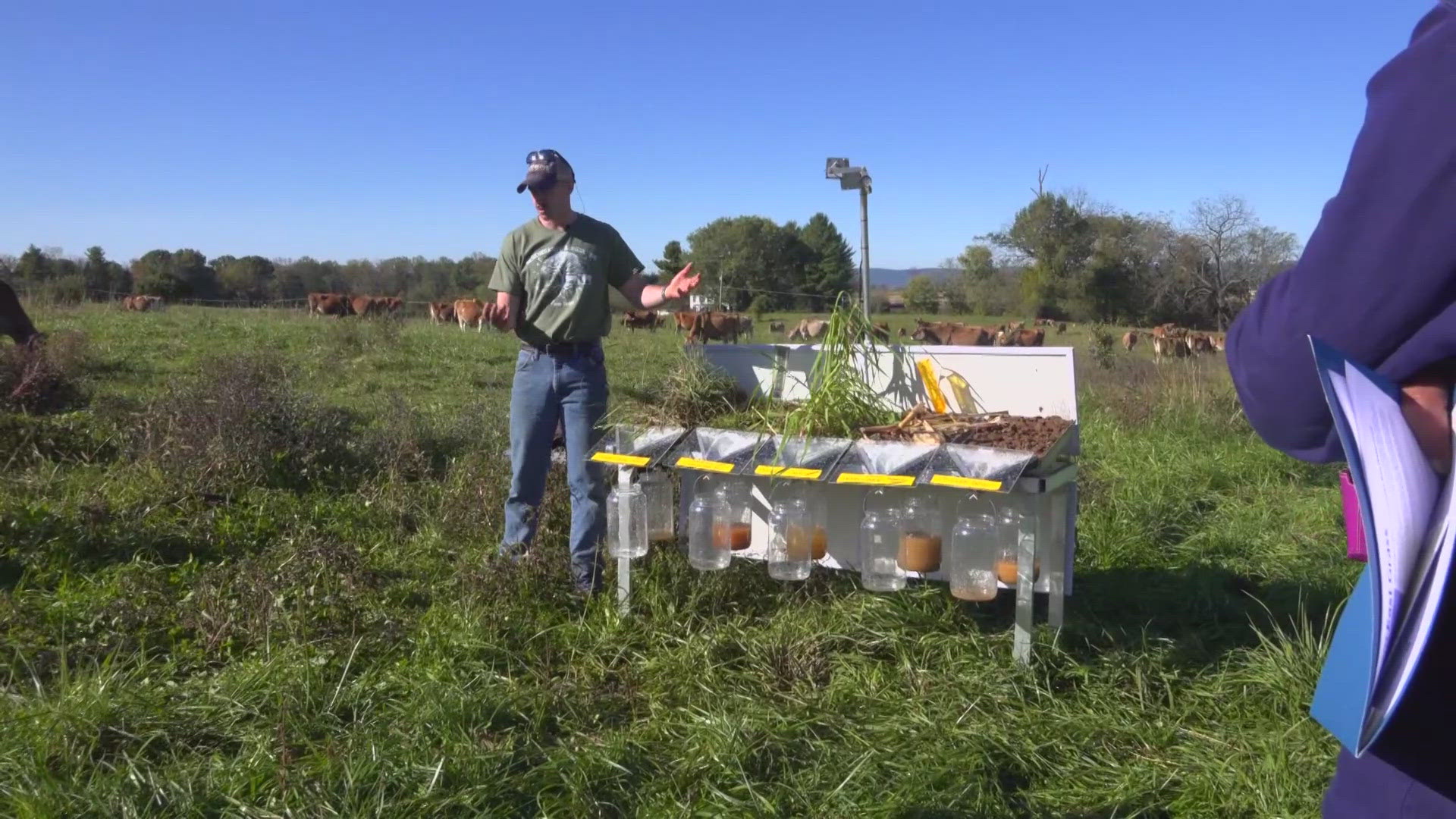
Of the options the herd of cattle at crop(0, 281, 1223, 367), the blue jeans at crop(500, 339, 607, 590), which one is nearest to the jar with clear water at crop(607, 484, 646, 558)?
the blue jeans at crop(500, 339, 607, 590)

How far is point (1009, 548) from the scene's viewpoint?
13.1ft

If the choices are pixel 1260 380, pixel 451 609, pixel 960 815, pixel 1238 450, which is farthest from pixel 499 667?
pixel 1238 450

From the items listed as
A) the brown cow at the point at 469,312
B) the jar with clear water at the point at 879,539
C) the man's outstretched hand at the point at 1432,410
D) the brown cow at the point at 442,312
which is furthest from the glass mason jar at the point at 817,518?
the brown cow at the point at 442,312

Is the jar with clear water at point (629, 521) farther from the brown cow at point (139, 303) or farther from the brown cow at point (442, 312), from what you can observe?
the brown cow at point (442, 312)

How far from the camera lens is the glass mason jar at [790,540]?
13.3 ft

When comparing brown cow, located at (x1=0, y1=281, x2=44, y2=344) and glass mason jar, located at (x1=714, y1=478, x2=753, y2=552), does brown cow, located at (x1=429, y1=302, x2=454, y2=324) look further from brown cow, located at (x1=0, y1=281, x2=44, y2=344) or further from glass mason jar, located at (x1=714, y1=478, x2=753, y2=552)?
glass mason jar, located at (x1=714, y1=478, x2=753, y2=552)

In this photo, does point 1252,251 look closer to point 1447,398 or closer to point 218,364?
point 218,364

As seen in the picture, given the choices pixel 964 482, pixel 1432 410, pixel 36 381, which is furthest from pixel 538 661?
pixel 36 381

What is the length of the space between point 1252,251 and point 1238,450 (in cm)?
2539

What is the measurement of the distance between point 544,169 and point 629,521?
5.28 feet

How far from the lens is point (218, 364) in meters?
8.26

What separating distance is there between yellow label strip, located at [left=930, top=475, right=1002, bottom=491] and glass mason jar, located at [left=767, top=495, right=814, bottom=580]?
665 millimetres

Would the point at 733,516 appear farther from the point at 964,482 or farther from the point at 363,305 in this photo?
the point at 363,305

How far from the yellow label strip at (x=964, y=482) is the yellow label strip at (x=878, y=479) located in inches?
3.6
